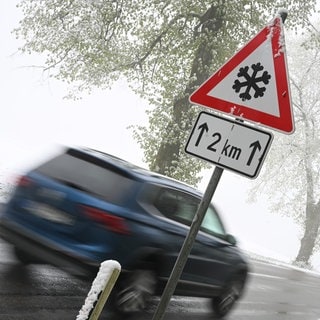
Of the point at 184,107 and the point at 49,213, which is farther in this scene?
the point at 184,107

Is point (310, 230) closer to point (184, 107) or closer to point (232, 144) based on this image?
point (184, 107)

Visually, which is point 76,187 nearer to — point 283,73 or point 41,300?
point 41,300

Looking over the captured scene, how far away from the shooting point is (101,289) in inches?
133

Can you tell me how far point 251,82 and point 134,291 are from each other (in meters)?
2.88

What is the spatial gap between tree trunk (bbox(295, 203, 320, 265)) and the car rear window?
63.6 feet

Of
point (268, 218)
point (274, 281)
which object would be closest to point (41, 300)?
point (274, 281)

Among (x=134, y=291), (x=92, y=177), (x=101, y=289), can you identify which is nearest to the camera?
(x=101, y=289)

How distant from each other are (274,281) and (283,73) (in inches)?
388

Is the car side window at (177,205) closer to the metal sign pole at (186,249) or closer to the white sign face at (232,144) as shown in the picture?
the metal sign pole at (186,249)

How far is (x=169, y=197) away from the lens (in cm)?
588

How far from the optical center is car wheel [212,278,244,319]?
724 cm

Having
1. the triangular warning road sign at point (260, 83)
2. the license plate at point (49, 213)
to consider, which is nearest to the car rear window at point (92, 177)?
the license plate at point (49, 213)

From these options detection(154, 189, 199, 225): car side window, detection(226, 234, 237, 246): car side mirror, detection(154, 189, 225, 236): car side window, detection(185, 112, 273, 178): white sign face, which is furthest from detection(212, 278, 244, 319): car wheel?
detection(185, 112, 273, 178): white sign face

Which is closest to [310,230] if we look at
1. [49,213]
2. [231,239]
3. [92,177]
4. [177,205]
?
[231,239]
